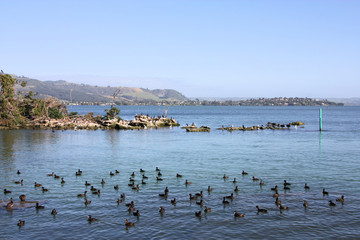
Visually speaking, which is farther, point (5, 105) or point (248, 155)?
point (5, 105)

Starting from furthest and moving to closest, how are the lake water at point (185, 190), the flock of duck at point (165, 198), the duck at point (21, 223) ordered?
the flock of duck at point (165, 198) < the duck at point (21, 223) < the lake water at point (185, 190)

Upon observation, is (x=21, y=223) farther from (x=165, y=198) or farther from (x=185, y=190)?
(x=185, y=190)

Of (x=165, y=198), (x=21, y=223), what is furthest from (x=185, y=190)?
(x=21, y=223)

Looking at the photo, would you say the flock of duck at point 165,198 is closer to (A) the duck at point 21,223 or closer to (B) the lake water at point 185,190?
(A) the duck at point 21,223

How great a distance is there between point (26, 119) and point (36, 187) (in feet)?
209

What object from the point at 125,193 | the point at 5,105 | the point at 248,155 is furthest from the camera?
the point at 5,105

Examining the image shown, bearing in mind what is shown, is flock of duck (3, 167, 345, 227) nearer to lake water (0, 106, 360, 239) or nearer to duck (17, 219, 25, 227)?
duck (17, 219, 25, 227)

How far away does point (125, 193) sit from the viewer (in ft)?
101

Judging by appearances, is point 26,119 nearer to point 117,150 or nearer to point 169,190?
point 117,150

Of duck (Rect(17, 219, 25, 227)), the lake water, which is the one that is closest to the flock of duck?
duck (Rect(17, 219, 25, 227))

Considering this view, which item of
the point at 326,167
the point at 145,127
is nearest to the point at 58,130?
the point at 145,127

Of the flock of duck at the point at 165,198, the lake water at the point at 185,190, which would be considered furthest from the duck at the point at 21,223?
the lake water at the point at 185,190

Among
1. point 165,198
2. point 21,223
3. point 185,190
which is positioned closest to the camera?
point 21,223

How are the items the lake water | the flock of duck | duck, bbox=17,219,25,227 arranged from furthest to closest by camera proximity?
1. the flock of duck
2. duck, bbox=17,219,25,227
3. the lake water
